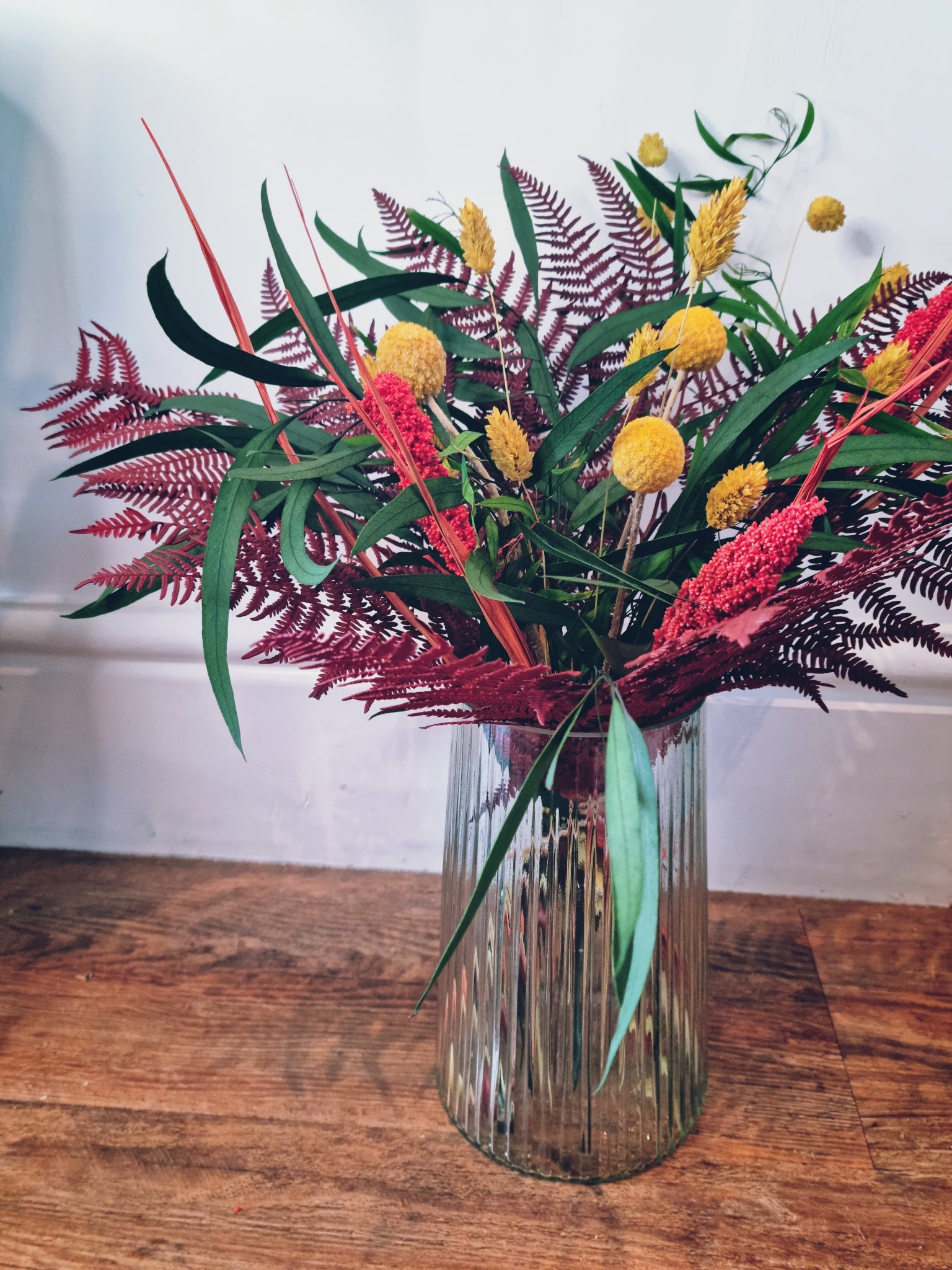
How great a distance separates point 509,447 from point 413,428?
0.04 metres

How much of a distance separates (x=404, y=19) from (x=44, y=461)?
16.2 inches

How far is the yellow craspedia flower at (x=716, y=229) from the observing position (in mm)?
313

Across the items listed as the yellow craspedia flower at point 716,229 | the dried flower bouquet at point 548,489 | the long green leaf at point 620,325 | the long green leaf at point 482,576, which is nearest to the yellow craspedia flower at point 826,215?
the dried flower bouquet at point 548,489

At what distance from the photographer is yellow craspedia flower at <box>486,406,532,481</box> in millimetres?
320

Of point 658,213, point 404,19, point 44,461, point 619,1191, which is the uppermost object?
point 404,19

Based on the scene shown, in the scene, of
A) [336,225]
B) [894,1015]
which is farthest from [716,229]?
[894,1015]

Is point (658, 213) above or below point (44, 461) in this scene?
above

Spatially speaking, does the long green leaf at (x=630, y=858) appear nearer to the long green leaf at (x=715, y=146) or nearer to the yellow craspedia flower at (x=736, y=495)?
the yellow craspedia flower at (x=736, y=495)

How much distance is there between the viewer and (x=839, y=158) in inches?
23.9

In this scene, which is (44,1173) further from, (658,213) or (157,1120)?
(658,213)

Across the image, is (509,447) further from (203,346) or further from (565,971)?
(565,971)

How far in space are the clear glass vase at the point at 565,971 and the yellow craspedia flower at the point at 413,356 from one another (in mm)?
171

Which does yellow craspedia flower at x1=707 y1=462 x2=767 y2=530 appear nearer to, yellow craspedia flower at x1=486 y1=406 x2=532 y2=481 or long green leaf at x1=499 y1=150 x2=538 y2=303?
yellow craspedia flower at x1=486 y1=406 x2=532 y2=481

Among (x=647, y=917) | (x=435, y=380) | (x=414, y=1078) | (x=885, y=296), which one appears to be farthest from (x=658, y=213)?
(x=414, y=1078)
